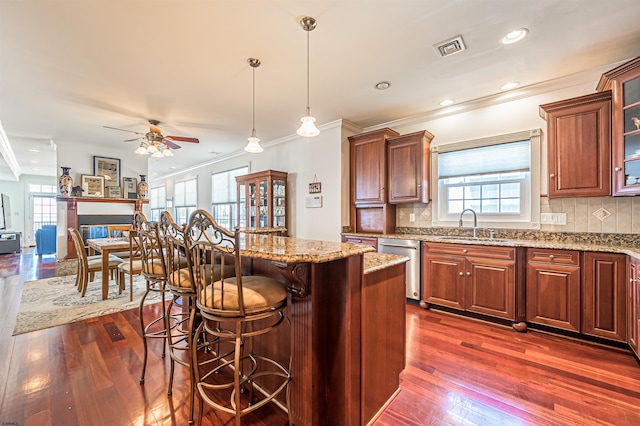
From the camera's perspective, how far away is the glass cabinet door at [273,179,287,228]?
504 centimetres

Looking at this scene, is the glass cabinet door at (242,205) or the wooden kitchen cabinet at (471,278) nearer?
the wooden kitchen cabinet at (471,278)

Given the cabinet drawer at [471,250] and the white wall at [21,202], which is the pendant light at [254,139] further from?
the white wall at [21,202]

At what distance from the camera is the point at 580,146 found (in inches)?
103

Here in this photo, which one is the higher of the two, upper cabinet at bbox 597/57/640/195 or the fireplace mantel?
upper cabinet at bbox 597/57/640/195

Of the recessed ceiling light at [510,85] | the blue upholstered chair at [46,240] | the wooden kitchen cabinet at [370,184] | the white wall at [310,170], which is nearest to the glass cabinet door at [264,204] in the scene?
the white wall at [310,170]

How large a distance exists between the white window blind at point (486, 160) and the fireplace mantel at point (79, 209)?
6.44m

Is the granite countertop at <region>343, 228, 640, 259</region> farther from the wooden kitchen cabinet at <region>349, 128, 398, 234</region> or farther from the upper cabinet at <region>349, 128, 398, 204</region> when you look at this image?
the upper cabinet at <region>349, 128, 398, 204</region>

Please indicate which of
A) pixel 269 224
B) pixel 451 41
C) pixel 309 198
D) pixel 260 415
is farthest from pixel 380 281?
pixel 269 224

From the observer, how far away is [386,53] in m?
2.50

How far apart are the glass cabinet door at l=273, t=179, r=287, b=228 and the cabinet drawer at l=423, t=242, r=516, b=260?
2.76 metres

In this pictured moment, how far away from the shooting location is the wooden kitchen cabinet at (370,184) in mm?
3957

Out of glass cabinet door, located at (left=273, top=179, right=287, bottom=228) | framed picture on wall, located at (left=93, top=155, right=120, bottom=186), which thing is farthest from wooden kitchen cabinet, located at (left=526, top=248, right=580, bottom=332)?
framed picture on wall, located at (left=93, top=155, right=120, bottom=186)

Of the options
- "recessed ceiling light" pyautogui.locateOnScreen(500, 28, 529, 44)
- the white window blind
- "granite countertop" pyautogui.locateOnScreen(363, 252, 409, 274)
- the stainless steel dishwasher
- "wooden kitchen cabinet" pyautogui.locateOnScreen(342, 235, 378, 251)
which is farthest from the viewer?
"wooden kitchen cabinet" pyautogui.locateOnScreen(342, 235, 378, 251)

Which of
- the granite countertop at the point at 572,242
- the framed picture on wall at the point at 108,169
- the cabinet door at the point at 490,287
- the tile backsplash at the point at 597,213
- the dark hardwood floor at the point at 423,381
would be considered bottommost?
the dark hardwood floor at the point at 423,381
